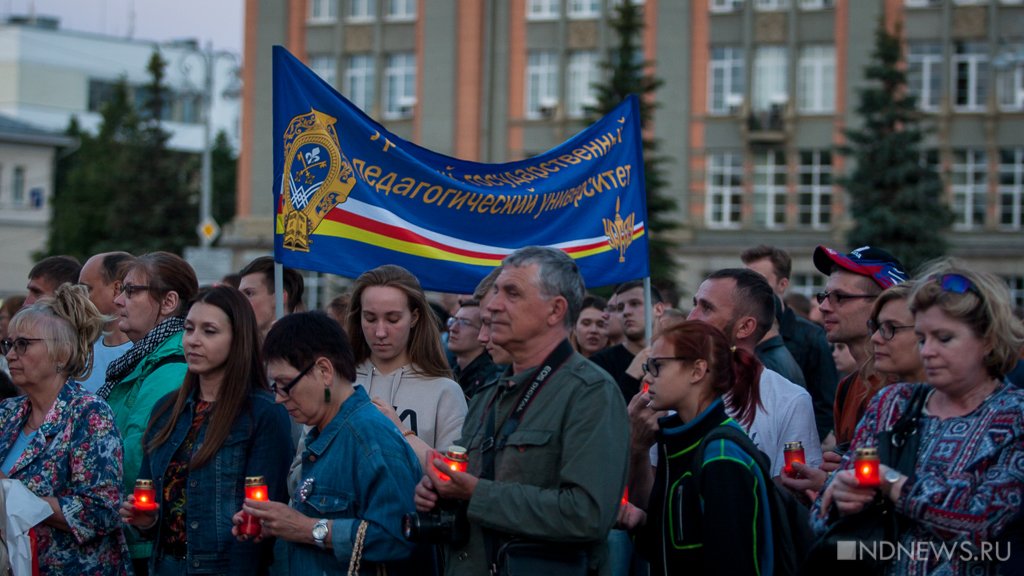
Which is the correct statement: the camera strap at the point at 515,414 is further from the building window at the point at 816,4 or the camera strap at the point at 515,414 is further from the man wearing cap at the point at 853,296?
the building window at the point at 816,4

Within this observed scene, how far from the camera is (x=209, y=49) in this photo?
41.5 meters

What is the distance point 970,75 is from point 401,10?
19.3m

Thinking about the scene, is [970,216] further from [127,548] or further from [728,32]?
[127,548]

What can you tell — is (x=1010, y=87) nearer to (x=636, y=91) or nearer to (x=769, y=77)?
(x=769, y=77)

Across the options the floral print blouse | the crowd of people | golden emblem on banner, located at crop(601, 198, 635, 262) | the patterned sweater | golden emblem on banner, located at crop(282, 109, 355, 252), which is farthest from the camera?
golden emblem on banner, located at crop(601, 198, 635, 262)

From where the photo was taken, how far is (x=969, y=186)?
146ft

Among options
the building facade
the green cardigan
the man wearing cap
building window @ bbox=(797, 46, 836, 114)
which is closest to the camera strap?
the green cardigan

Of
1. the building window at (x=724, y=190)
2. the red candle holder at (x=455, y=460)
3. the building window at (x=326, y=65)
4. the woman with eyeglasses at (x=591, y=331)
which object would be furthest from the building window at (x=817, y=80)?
the red candle holder at (x=455, y=460)

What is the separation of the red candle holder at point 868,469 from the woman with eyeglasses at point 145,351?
140 inches

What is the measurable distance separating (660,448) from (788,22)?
41.5m

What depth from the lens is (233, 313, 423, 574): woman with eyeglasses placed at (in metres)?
5.79

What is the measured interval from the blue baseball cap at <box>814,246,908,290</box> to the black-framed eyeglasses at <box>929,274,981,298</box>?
2.03 m

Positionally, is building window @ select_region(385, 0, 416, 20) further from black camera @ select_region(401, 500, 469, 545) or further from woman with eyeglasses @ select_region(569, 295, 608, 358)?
black camera @ select_region(401, 500, 469, 545)

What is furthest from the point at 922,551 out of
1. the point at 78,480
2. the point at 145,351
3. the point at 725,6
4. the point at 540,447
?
the point at 725,6
